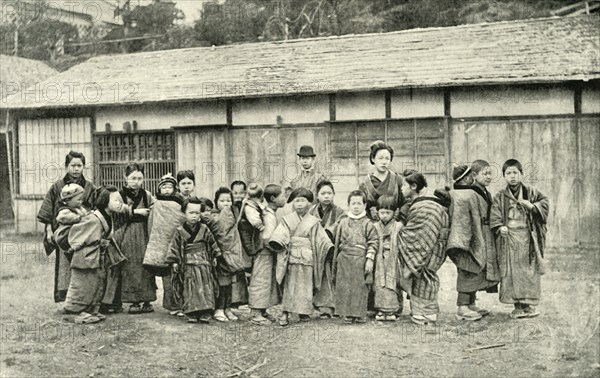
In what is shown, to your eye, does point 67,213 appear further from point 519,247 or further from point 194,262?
point 519,247

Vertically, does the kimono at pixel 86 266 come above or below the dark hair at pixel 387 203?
below

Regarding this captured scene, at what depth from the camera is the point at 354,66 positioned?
1080cm

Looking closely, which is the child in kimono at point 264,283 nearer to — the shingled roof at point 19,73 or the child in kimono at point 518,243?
the child in kimono at point 518,243

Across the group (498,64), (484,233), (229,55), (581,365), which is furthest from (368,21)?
(581,365)

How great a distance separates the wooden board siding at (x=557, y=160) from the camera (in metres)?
9.46

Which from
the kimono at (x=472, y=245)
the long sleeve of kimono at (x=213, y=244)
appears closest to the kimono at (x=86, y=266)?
the long sleeve of kimono at (x=213, y=244)

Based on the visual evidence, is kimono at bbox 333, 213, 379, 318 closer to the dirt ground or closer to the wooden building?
the dirt ground

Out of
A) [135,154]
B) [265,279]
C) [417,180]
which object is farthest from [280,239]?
[135,154]

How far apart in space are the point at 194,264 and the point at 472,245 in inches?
104

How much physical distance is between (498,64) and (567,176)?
83.5 inches

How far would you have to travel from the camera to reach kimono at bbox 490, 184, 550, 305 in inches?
222

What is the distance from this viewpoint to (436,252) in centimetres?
568

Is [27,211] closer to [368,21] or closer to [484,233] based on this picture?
[484,233]

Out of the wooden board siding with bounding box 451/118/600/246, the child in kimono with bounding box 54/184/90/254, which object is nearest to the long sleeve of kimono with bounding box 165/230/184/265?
the child in kimono with bounding box 54/184/90/254
